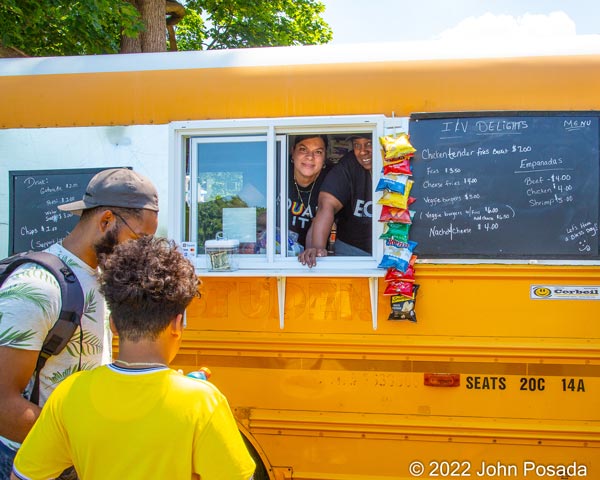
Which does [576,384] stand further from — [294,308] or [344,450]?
[294,308]

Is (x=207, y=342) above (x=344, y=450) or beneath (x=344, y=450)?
above

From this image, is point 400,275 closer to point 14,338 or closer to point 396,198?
point 396,198

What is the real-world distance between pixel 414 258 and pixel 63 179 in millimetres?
2097

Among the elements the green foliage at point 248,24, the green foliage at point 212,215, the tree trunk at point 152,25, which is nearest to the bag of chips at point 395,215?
the green foliage at point 212,215

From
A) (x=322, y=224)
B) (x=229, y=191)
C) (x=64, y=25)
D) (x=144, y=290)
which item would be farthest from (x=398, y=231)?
(x=64, y=25)

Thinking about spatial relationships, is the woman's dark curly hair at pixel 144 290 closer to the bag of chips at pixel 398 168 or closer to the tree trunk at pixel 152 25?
the bag of chips at pixel 398 168

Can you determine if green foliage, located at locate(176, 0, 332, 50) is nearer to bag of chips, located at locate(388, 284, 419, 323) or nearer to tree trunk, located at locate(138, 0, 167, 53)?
tree trunk, located at locate(138, 0, 167, 53)

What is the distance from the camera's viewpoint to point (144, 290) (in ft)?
4.30

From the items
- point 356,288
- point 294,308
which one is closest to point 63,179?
point 294,308

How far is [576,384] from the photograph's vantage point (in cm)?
262

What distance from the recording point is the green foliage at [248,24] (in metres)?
10.5

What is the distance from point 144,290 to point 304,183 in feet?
6.71

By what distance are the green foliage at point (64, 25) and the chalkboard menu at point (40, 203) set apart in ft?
10.6

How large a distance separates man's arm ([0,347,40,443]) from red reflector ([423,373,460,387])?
6.38ft
